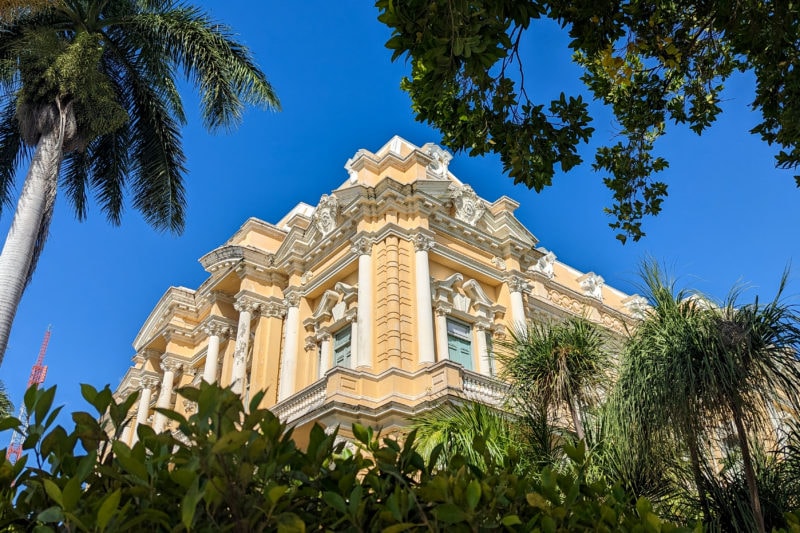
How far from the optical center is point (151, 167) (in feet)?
41.5

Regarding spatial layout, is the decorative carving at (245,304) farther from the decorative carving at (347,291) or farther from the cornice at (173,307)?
the cornice at (173,307)

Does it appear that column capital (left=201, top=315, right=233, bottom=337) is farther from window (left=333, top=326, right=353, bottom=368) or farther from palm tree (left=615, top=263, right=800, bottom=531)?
palm tree (left=615, top=263, right=800, bottom=531)

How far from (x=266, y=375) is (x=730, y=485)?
496 inches

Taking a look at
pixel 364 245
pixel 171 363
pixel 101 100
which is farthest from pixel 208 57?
pixel 171 363

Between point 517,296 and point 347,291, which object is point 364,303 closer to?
point 347,291

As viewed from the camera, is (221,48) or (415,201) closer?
(221,48)

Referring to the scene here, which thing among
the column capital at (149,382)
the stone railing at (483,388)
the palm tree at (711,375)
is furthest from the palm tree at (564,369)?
the column capital at (149,382)

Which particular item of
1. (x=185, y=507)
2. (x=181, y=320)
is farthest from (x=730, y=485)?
(x=181, y=320)

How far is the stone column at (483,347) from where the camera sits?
51.5ft

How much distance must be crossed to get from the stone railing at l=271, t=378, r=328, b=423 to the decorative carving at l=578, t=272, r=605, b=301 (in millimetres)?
11667

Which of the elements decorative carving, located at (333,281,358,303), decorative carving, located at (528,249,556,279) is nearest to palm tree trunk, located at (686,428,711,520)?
decorative carving, located at (333,281,358,303)

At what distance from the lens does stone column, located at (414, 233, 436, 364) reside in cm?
1443

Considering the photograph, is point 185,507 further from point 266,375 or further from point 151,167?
point 266,375

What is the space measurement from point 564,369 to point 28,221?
8.28m
